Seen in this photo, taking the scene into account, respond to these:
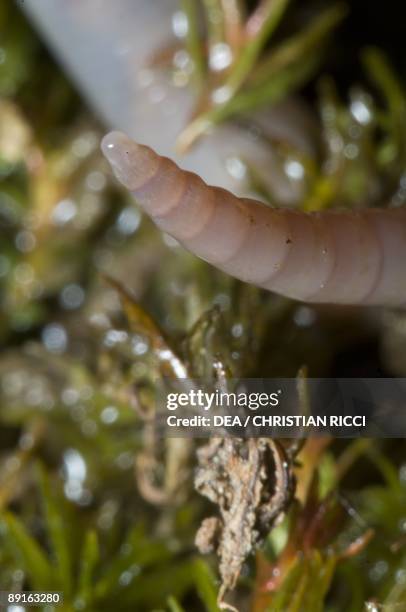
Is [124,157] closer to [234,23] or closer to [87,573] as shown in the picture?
[87,573]

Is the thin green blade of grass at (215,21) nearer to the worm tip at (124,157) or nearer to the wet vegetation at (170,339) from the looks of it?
the wet vegetation at (170,339)

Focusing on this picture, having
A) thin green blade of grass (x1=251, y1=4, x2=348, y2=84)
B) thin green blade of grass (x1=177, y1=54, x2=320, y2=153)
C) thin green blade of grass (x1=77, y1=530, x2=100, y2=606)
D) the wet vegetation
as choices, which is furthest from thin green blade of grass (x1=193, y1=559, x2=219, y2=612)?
thin green blade of grass (x1=251, y1=4, x2=348, y2=84)

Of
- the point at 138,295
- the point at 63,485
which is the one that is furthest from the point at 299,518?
the point at 138,295

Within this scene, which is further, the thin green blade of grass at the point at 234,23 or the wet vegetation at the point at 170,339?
the thin green blade of grass at the point at 234,23

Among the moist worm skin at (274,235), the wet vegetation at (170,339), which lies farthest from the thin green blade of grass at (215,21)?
the moist worm skin at (274,235)

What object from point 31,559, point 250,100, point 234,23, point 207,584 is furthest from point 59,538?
point 234,23

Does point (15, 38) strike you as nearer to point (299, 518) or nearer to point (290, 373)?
point (290, 373)

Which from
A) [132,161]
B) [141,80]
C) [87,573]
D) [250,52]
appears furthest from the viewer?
[141,80]
